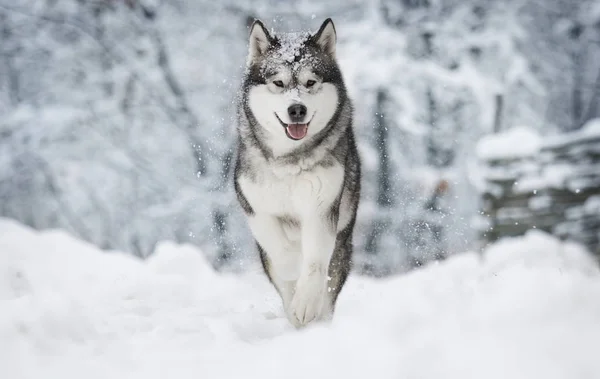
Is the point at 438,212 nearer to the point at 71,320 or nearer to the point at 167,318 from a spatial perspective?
the point at 167,318

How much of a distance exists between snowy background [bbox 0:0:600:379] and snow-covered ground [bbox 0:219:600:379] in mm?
222

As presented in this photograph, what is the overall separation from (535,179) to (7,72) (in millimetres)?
8205

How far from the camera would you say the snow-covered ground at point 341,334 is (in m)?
2.21

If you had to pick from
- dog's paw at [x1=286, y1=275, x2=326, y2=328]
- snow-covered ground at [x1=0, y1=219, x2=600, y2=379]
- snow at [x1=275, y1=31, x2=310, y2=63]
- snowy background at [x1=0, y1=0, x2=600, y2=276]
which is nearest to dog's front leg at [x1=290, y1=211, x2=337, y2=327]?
dog's paw at [x1=286, y1=275, x2=326, y2=328]

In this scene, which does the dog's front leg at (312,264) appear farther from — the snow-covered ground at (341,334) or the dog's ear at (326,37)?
the dog's ear at (326,37)

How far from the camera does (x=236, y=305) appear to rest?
427cm

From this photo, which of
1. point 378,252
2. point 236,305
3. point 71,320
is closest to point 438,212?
point 378,252

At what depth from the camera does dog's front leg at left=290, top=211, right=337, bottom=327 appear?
11.3ft

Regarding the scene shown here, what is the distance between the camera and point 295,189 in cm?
346

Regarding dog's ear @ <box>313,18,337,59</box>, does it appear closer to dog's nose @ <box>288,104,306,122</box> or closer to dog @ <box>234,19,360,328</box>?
dog @ <box>234,19,360,328</box>

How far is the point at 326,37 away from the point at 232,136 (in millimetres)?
4277

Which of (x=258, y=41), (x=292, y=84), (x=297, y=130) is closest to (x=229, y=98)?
(x=258, y=41)

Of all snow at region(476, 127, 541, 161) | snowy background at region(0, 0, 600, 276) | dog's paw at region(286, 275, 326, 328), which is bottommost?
snowy background at region(0, 0, 600, 276)

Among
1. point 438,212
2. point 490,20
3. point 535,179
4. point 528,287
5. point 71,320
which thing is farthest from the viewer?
point 438,212
